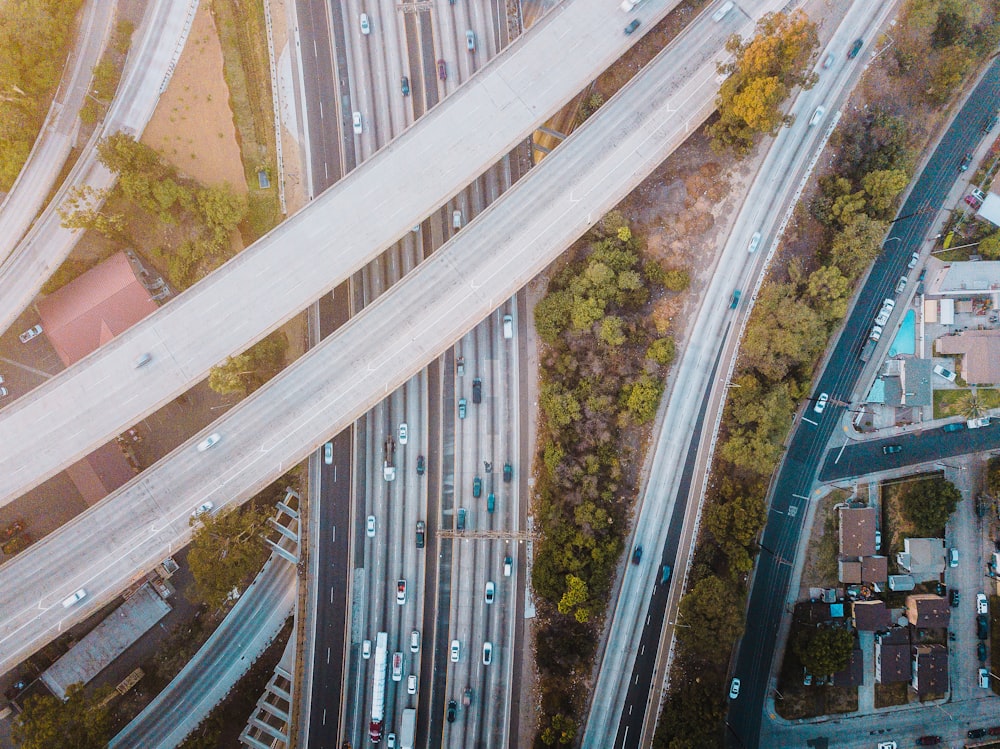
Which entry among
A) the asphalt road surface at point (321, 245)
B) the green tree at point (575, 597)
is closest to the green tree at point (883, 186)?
the asphalt road surface at point (321, 245)

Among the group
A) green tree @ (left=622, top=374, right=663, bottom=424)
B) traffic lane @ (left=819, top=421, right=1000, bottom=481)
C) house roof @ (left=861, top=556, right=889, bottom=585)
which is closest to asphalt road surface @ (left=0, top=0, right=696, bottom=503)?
green tree @ (left=622, top=374, right=663, bottom=424)

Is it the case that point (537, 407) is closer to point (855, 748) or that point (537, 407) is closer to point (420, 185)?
point (420, 185)

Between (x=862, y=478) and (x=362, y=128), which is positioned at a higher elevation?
(x=362, y=128)

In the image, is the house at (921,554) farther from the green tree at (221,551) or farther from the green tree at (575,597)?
the green tree at (221,551)

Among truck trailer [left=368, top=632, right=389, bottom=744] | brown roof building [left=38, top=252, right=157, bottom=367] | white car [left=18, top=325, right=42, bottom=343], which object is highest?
brown roof building [left=38, top=252, right=157, bottom=367]

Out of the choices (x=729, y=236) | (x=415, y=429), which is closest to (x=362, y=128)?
(x=415, y=429)

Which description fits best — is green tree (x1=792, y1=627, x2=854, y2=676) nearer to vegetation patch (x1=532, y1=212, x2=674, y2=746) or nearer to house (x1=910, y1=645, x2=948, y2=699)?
house (x1=910, y1=645, x2=948, y2=699)

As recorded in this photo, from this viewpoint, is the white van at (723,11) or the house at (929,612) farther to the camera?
the house at (929,612)
